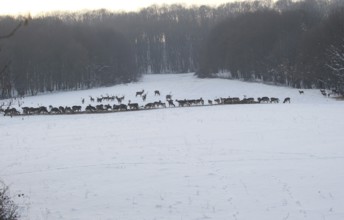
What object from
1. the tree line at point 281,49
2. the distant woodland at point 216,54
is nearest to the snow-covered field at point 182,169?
the distant woodland at point 216,54

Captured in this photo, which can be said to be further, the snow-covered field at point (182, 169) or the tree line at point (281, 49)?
the tree line at point (281, 49)

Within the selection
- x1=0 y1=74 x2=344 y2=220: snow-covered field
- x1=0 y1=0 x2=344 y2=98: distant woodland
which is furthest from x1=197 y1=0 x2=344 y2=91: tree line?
x1=0 y1=74 x2=344 y2=220: snow-covered field

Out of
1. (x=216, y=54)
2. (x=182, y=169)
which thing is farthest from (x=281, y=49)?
(x=182, y=169)

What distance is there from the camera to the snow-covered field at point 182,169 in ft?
35.1

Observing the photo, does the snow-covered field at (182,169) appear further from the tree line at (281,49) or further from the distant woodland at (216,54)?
the tree line at (281,49)

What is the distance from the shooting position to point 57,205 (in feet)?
36.7

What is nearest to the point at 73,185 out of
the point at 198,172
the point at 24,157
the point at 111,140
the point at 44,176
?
the point at 44,176

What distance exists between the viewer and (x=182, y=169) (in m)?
14.5

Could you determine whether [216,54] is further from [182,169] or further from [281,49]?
[182,169]

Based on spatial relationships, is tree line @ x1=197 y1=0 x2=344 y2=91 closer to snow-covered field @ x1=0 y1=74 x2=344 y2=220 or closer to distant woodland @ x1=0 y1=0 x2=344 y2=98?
distant woodland @ x1=0 y1=0 x2=344 y2=98

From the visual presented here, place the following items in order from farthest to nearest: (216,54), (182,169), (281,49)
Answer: (216,54) → (281,49) → (182,169)

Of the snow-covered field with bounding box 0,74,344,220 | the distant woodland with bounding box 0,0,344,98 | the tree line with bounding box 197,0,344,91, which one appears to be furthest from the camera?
the distant woodland with bounding box 0,0,344,98

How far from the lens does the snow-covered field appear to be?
10688 millimetres

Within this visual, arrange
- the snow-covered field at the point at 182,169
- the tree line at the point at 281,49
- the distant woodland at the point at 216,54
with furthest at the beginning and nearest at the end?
the distant woodland at the point at 216,54 < the tree line at the point at 281,49 < the snow-covered field at the point at 182,169
